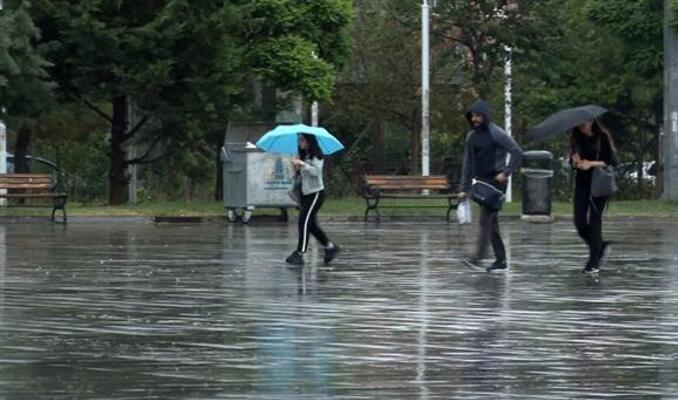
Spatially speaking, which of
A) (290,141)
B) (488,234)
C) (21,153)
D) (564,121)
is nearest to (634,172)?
(21,153)

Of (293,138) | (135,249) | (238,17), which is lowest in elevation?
(135,249)

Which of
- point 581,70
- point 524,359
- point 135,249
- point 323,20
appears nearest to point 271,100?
point 323,20

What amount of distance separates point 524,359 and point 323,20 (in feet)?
93.0

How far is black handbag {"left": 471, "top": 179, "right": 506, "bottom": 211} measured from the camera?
60.6ft

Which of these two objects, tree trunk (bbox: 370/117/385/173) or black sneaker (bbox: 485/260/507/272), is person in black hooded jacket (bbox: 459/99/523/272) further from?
tree trunk (bbox: 370/117/385/173)

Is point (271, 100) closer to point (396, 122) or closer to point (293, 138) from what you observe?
point (396, 122)

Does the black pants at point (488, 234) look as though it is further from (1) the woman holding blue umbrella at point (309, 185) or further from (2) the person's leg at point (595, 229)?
(1) the woman holding blue umbrella at point (309, 185)

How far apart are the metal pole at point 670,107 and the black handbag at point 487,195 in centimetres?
1982

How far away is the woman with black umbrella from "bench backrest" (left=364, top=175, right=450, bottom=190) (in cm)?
1619

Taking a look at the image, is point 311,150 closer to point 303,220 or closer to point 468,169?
point 303,220

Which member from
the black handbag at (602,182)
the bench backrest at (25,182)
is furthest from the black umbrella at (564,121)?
the bench backrest at (25,182)

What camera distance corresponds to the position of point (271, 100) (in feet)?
136

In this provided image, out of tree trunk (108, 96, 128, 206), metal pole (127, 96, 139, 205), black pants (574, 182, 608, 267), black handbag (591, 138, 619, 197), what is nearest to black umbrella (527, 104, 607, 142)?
black handbag (591, 138, 619, 197)

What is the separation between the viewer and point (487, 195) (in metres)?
18.5
